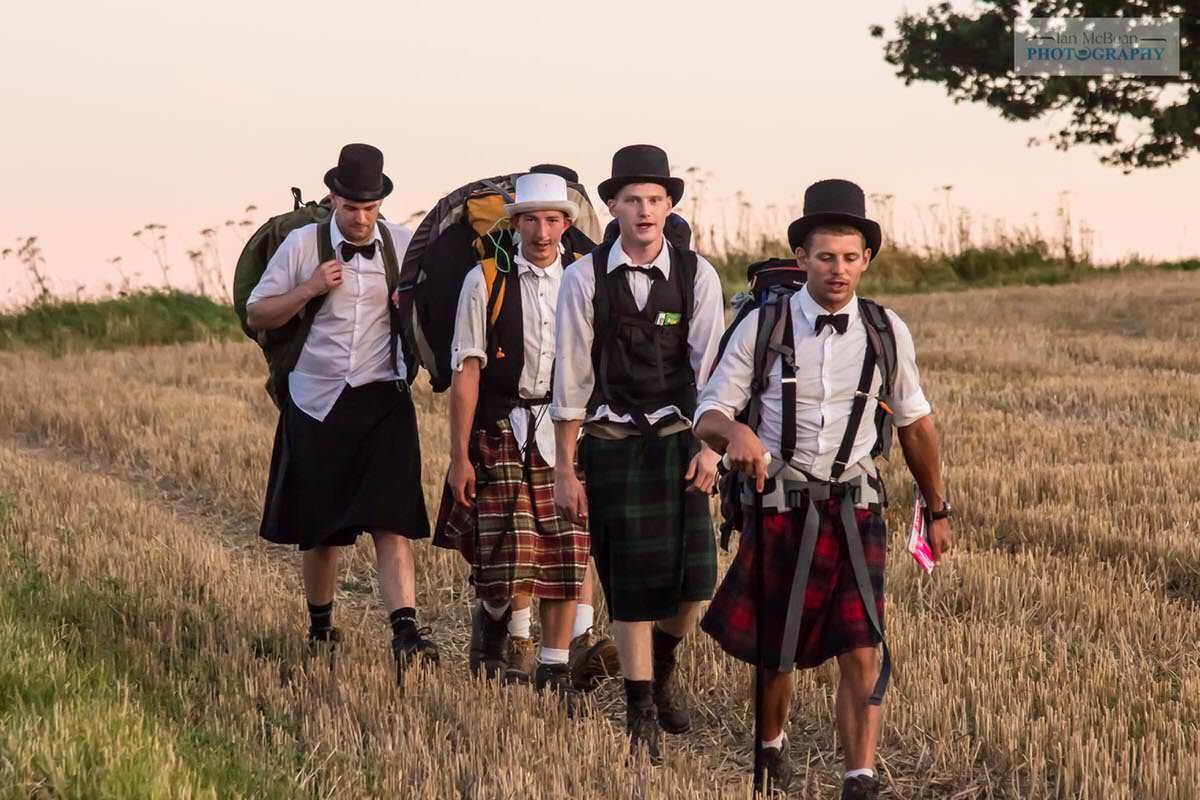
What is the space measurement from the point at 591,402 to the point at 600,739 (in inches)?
48.2

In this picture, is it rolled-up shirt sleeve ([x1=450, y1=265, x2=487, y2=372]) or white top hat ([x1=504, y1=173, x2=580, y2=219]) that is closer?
white top hat ([x1=504, y1=173, x2=580, y2=219])

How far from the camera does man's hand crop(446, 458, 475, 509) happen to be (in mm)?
6582

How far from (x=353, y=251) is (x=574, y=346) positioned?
150 cm

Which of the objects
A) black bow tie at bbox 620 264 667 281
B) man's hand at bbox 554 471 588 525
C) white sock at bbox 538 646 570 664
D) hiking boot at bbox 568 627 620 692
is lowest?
Answer: hiking boot at bbox 568 627 620 692

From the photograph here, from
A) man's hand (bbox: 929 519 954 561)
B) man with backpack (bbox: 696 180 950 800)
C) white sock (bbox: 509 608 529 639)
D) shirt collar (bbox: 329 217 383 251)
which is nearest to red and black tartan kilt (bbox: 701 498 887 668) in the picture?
man with backpack (bbox: 696 180 950 800)

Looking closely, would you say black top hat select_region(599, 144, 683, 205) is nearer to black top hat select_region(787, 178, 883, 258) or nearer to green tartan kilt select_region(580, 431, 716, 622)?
black top hat select_region(787, 178, 883, 258)

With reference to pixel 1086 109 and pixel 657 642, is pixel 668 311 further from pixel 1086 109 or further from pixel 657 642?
pixel 1086 109

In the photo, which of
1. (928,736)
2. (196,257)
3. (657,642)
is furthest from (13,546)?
(196,257)

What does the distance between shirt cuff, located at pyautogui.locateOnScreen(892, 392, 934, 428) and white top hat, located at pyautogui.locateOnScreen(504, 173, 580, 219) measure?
5.67 feet

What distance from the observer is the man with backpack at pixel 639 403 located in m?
6.00

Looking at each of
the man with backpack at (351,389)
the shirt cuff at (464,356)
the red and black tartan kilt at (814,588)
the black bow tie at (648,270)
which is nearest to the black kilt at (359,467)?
the man with backpack at (351,389)

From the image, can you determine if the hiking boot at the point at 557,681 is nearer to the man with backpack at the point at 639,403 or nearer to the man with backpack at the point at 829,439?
the man with backpack at the point at 639,403

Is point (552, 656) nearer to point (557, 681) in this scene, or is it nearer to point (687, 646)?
point (557, 681)

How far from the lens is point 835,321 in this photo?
5.23 m
